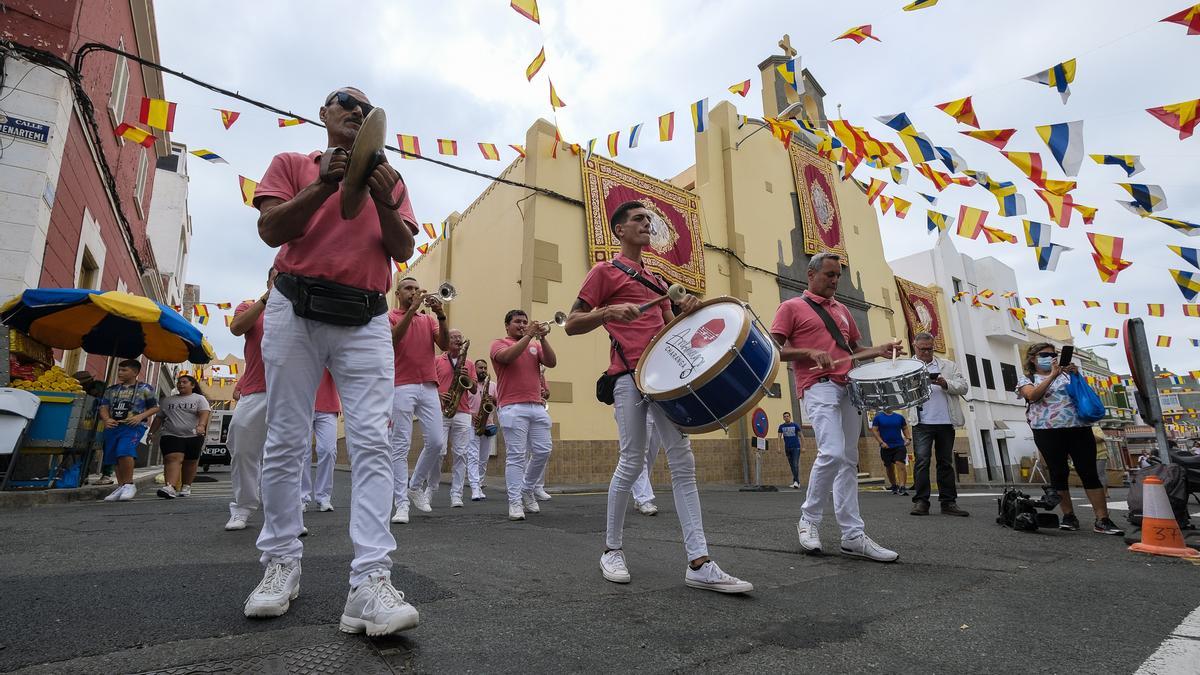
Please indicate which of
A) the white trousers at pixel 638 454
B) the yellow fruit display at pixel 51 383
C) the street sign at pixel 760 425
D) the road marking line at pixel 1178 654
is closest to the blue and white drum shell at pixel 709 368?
the white trousers at pixel 638 454

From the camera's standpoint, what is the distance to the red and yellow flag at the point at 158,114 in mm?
7406

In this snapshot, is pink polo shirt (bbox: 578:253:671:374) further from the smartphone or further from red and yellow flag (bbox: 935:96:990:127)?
red and yellow flag (bbox: 935:96:990:127)

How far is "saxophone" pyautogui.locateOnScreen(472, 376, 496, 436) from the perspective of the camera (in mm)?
7395

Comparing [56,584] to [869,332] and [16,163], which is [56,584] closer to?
[16,163]

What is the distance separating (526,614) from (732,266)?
13075 mm

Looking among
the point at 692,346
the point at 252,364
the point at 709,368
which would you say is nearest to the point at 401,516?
the point at 252,364

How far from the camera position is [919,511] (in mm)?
5797

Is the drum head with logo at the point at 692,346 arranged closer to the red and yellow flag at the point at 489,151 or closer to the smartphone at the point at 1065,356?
the smartphone at the point at 1065,356

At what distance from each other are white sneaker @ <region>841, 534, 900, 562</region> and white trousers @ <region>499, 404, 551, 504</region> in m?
3.00

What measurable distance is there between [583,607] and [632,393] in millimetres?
1031

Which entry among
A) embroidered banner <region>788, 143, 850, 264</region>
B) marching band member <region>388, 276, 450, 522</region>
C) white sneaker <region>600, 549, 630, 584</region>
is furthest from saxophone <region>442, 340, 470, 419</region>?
embroidered banner <region>788, 143, 850, 264</region>

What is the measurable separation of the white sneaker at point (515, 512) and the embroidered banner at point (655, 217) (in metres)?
7.35

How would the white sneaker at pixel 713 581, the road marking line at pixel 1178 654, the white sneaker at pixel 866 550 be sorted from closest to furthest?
the road marking line at pixel 1178 654 → the white sneaker at pixel 713 581 → the white sneaker at pixel 866 550

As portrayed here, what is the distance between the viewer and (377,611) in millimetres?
1734
